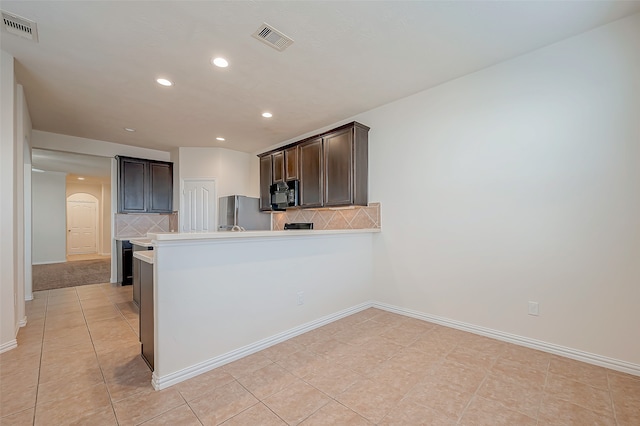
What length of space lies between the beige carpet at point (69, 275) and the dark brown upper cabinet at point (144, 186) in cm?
160

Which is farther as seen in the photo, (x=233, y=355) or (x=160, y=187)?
(x=160, y=187)

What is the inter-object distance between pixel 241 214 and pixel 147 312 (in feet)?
10.1

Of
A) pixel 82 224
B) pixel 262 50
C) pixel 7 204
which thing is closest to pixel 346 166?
pixel 262 50

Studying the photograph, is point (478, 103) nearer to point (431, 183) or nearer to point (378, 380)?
point (431, 183)

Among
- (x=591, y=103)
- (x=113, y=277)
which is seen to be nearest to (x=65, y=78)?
(x=113, y=277)

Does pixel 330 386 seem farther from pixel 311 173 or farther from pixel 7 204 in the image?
pixel 7 204

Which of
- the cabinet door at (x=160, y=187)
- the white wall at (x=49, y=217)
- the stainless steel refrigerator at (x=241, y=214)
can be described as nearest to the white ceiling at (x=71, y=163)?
the white wall at (x=49, y=217)

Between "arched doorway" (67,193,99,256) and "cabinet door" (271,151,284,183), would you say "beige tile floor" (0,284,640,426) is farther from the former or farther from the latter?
"arched doorway" (67,193,99,256)

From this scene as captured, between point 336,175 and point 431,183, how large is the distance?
4.04 ft

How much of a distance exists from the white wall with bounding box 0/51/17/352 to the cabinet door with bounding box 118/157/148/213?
9.82ft

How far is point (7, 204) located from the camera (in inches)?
95.9

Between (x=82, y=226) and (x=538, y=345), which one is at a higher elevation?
(x=82, y=226)

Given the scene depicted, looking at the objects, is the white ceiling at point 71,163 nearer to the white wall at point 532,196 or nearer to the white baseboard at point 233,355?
the white baseboard at point 233,355

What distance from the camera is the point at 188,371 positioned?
2.00m
